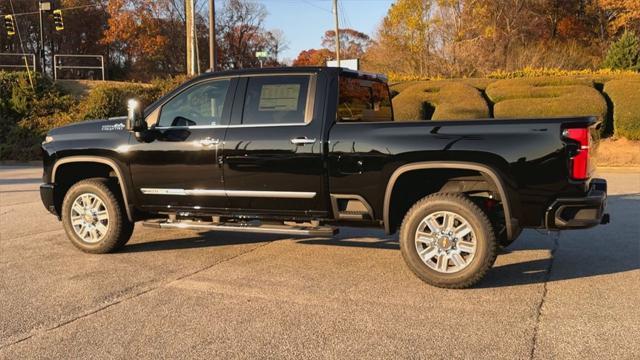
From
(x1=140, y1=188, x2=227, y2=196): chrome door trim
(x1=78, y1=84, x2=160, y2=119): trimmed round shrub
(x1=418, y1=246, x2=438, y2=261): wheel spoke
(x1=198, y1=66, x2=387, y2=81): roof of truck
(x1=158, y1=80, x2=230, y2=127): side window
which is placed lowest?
(x1=418, y1=246, x2=438, y2=261): wheel spoke

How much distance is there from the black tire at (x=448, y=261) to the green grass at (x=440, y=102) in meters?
12.3

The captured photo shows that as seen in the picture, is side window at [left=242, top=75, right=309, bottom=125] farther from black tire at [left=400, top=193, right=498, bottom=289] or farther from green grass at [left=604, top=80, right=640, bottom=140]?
green grass at [left=604, top=80, right=640, bottom=140]

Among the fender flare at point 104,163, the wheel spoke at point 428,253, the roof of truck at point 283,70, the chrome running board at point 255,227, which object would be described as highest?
the roof of truck at point 283,70

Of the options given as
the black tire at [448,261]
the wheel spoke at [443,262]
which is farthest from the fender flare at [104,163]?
the wheel spoke at [443,262]

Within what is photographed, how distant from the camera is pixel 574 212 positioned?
15.3ft

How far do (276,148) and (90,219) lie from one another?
247cm

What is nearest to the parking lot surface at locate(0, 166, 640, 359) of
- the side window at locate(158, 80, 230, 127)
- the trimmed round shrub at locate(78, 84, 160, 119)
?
the side window at locate(158, 80, 230, 127)

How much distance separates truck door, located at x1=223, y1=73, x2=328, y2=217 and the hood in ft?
4.62

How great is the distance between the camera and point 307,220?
5566 mm

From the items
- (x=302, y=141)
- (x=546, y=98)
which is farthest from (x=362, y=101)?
(x=546, y=98)

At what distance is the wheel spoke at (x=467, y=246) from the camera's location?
490 centimetres

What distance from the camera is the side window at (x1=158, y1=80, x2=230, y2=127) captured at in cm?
594

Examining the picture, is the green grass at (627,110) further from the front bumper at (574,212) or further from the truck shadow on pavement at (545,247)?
the front bumper at (574,212)

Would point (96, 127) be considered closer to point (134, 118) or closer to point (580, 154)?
point (134, 118)
